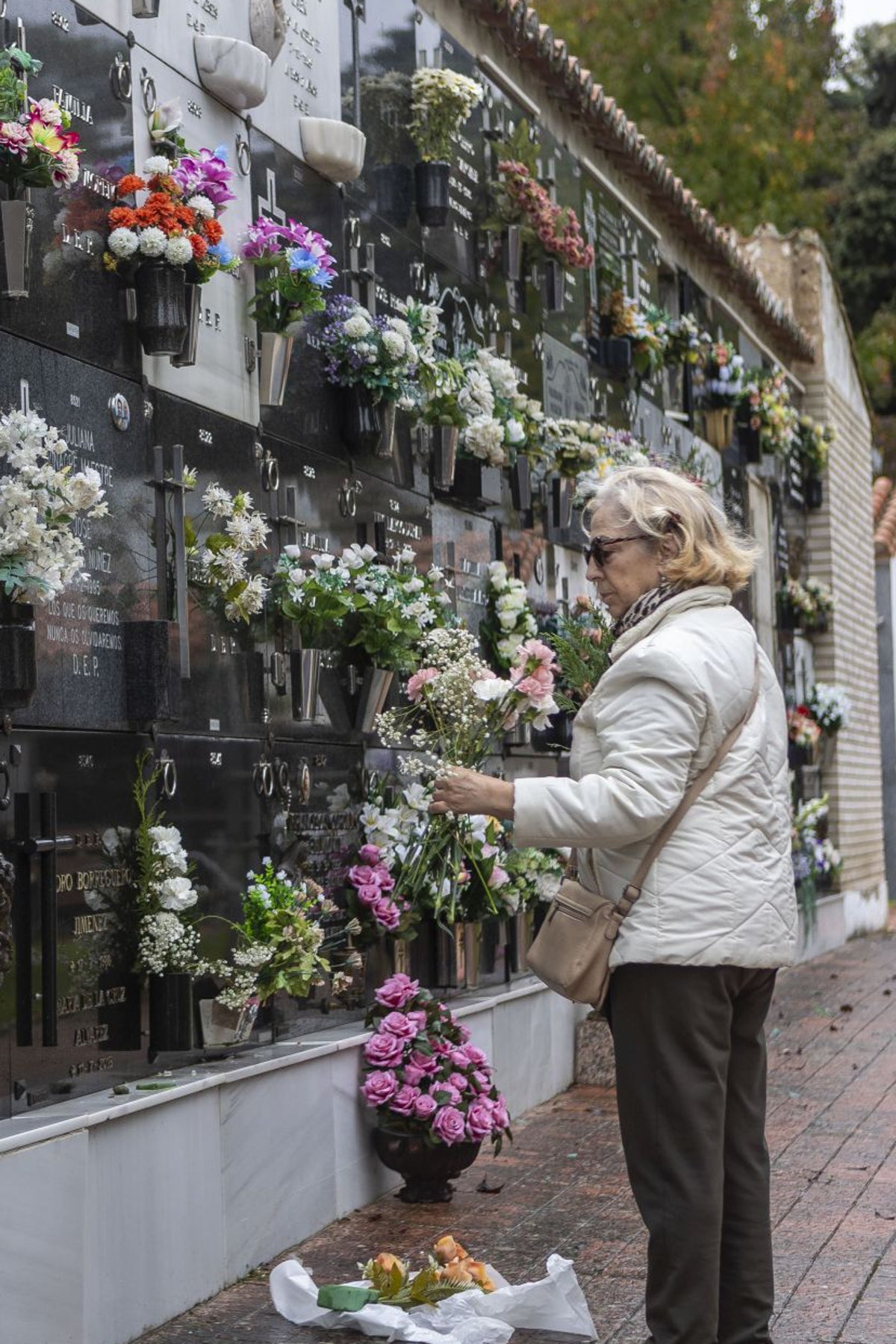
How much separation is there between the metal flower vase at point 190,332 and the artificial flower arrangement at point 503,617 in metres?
3.05

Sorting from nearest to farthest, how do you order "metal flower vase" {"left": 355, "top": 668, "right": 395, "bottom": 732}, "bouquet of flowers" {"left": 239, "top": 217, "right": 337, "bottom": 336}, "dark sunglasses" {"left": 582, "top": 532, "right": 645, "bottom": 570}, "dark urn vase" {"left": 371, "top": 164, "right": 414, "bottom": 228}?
"dark sunglasses" {"left": 582, "top": 532, "right": 645, "bottom": 570}
"bouquet of flowers" {"left": 239, "top": 217, "right": 337, "bottom": 336}
"metal flower vase" {"left": 355, "top": 668, "right": 395, "bottom": 732}
"dark urn vase" {"left": 371, "top": 164, "right": 414, "bottom": 228}

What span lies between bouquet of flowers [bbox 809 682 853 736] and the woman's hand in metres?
11.8

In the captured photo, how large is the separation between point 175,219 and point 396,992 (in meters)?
2.59

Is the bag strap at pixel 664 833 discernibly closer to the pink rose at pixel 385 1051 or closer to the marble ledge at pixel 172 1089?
the marble ledge at pixel 172 1089

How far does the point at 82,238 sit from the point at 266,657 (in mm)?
1517

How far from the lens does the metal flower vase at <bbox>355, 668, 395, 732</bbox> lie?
6.50 metres

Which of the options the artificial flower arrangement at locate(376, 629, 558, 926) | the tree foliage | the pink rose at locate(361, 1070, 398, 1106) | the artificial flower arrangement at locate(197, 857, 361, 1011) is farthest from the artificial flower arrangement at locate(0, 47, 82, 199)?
the tree foliage

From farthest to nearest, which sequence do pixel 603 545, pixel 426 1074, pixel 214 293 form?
pixel 426 1074 → pixel 214 293 → pixel 603 545

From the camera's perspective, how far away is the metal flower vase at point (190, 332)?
507 centimetres

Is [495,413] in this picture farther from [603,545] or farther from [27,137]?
[603,545]

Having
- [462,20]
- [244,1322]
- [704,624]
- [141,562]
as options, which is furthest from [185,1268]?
[462,20]

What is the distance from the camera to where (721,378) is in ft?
42.2

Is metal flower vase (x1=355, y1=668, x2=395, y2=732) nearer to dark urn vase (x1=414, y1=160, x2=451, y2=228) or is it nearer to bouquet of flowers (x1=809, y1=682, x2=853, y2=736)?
dark urn vase (x1=414, y1=160, x2=451, y2=228)

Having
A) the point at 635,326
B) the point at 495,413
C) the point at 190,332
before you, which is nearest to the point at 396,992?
the point at 190,332
